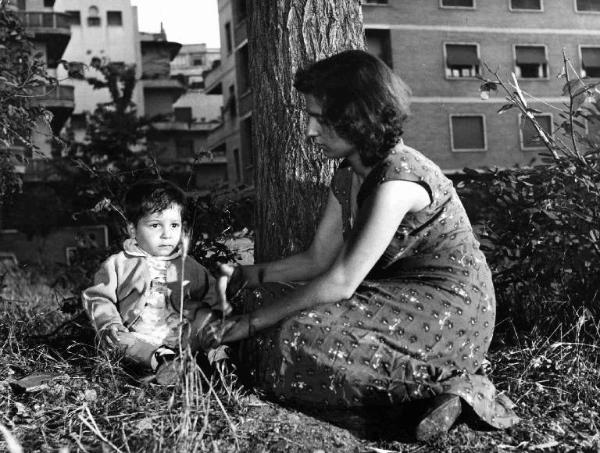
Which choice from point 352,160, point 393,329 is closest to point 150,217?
point 352,160

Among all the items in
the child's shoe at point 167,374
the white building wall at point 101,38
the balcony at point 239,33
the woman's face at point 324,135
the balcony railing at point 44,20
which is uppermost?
the white building wall at point 101,38

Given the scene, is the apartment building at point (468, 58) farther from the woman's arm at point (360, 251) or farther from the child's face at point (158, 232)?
the woman's arm at point (360, 251)

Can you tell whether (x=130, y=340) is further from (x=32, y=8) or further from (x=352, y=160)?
(x=32, y=8)

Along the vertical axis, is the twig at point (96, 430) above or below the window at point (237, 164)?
below

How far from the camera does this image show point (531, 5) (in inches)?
1312

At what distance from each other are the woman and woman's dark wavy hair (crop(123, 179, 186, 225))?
77 centimetres

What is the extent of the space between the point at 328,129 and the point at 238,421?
1.12m

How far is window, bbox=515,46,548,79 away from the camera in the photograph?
32812 mm

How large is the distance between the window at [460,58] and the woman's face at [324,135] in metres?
29.1

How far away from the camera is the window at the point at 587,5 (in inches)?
1342

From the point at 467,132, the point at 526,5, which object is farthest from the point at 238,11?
the point at 526,5

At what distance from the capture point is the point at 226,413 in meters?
3.00

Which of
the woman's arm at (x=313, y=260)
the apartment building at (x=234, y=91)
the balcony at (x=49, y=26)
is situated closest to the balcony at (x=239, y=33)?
the apartment building at (x=234, y=91)

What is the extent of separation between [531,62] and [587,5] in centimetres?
378
